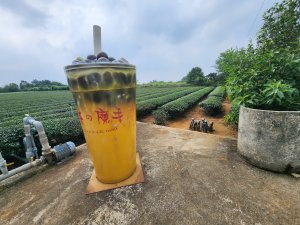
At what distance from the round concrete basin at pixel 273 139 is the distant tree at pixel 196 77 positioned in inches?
1734

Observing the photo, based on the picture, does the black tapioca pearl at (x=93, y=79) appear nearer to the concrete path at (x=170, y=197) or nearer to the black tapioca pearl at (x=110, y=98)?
the black tapioca pearl at (x=110, y=98)

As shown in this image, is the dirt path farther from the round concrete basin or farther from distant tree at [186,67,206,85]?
distant tree at [186,67,206,85]

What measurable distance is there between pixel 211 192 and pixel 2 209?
2569 mm

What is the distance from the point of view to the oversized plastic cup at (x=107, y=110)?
147cm

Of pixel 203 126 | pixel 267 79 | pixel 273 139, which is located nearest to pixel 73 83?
pixel 273 139

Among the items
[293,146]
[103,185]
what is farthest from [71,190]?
[293,146]

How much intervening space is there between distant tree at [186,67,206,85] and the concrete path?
44186 millimetres

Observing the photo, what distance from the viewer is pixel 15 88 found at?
2216 inches

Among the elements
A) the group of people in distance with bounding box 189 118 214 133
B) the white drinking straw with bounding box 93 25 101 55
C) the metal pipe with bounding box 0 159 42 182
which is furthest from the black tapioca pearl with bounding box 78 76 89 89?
the group of people in distance with bounding box 189 118 214 133

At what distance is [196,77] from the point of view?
4553cm

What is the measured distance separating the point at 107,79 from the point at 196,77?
1884 inches

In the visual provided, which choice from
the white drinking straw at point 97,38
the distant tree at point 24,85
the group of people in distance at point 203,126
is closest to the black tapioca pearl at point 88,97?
the white drinking straw at point 97,38

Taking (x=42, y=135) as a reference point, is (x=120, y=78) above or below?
above

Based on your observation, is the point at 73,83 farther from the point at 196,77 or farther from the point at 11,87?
the point at 11,87
